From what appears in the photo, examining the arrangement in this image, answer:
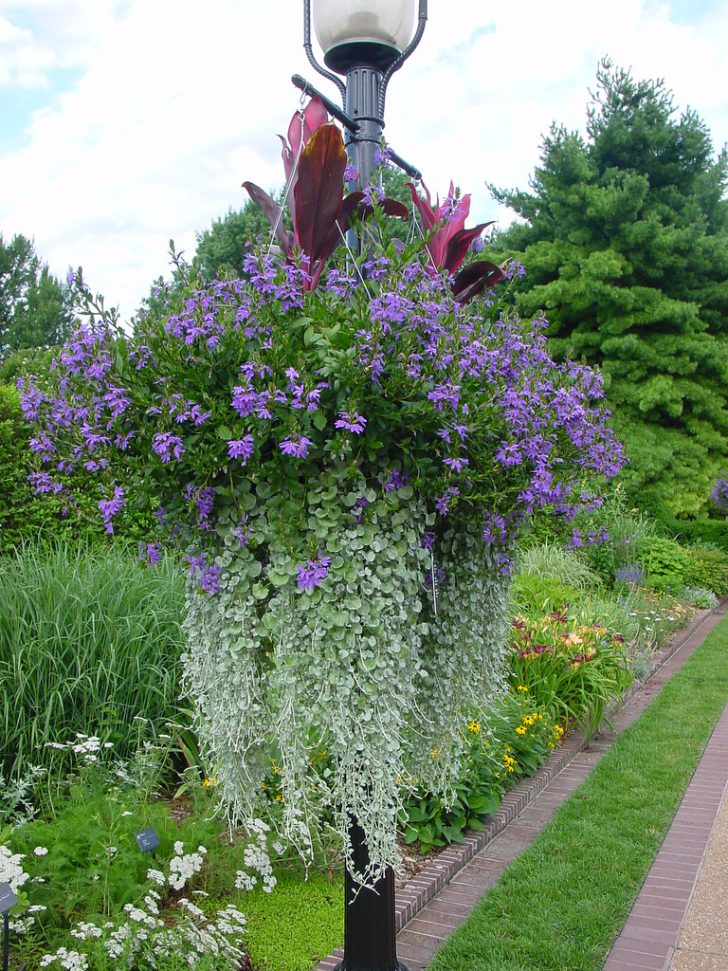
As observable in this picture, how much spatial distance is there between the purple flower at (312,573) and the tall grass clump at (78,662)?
227 cm

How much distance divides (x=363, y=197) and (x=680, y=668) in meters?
6.83

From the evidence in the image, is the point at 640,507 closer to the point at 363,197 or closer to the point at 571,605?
the point at 571,605

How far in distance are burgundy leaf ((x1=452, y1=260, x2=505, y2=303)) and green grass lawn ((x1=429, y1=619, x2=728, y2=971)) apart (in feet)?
7.35

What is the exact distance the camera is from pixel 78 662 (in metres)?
3.90

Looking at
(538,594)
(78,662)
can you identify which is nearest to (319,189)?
(78,662)

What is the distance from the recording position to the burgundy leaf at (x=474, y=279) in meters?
2.34

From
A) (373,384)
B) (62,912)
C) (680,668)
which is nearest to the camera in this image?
(373,384)

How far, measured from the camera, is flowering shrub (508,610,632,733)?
525 centimetres

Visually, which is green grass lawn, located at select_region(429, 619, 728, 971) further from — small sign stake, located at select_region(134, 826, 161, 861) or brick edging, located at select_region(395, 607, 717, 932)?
small sign stake, located at select_region(134, 826, 161, 861)

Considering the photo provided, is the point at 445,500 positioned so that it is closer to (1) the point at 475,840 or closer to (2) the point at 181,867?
(2) the point at 181,867

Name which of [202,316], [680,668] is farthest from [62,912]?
[680,668]

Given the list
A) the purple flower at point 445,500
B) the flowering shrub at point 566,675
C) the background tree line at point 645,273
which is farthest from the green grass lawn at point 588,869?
the background tree line at point 645,273

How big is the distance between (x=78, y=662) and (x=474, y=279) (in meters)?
2.67

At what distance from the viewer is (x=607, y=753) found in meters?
5.28
